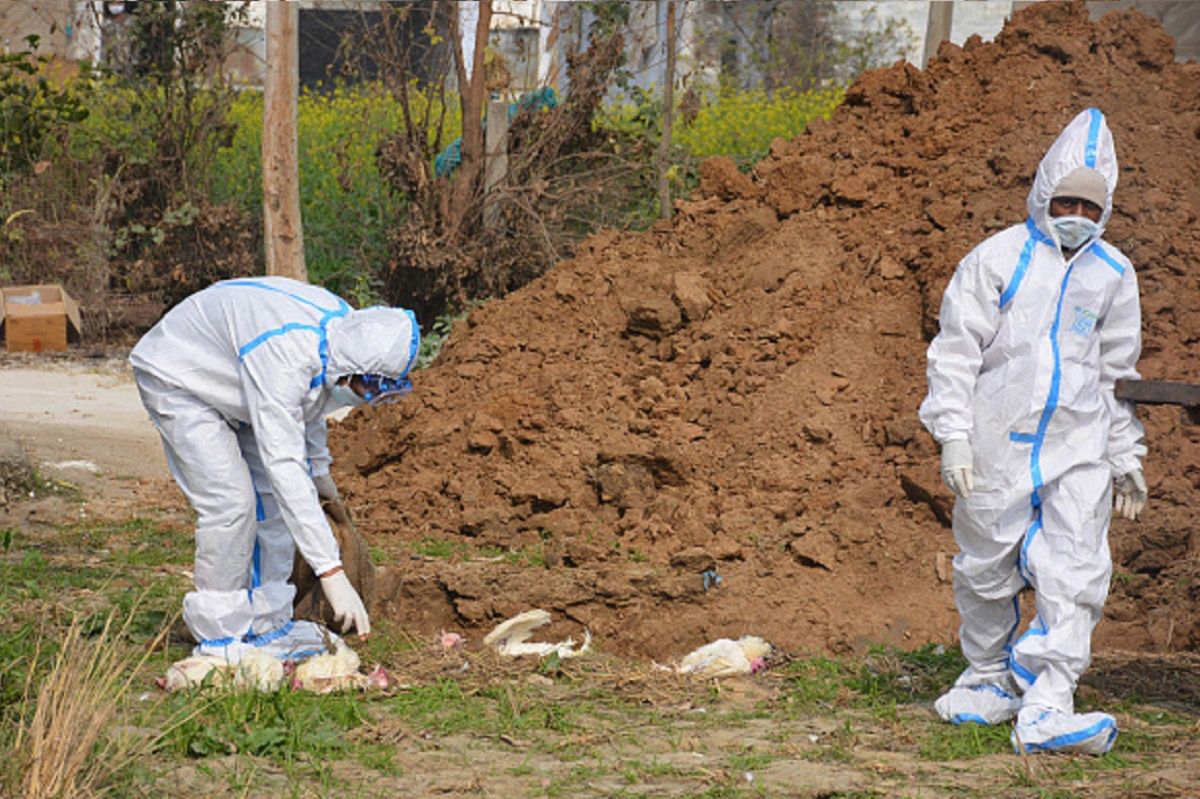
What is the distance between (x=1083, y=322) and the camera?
5.44 metres

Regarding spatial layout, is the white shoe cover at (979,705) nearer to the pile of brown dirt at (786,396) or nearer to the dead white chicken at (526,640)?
the pile of brown dirt at (786,396)

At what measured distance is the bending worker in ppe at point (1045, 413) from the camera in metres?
5.34

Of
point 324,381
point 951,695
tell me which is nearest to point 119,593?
point 324,381

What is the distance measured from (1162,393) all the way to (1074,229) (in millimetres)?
587

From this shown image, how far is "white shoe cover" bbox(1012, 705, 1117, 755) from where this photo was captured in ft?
17.1

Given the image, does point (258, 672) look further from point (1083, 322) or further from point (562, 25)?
point (562, 25)

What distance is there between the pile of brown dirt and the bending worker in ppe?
4.51 feet

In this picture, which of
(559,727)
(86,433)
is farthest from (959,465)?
(86,433)

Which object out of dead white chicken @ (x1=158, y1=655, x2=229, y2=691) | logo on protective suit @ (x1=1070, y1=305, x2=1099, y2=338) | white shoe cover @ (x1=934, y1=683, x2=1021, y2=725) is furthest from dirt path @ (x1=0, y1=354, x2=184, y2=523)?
logo on protective suit @ (x1=1070, y1=305, x2=1099, y2=338)

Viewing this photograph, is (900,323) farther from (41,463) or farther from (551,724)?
(41,463)

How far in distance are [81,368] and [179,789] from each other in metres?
8.90

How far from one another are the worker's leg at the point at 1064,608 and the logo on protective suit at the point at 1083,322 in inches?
16.9

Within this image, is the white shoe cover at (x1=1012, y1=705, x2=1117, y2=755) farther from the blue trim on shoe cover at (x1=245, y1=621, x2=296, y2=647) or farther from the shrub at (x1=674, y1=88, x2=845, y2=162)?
the shrub at (x1=674, y1=88, x2=845, y2=162)

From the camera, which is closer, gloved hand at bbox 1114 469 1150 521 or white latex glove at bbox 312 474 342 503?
gloved hand at bbox 1114 469 1150 521
